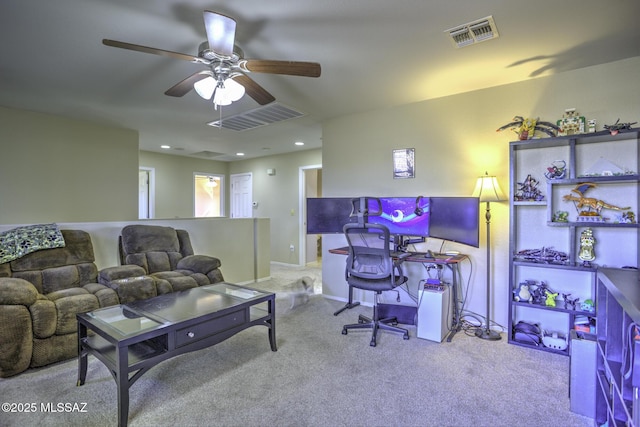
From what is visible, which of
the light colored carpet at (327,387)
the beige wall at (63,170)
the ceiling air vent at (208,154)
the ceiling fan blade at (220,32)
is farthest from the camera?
the ceiling air vent at (208,154)

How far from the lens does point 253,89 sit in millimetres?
2309

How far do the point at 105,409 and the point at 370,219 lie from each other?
2.62 meters

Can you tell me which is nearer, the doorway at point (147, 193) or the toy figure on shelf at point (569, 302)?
the toy figure on shelf at point (569, 302)

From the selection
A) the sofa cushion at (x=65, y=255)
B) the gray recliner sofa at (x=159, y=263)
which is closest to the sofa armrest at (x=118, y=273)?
the gray recliner sofa at (x=159, y=263)

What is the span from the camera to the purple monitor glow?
3.13 metres

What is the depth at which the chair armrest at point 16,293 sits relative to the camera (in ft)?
7.10

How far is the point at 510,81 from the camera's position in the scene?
9.57 ft

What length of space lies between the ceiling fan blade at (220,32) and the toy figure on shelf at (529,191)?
267cm

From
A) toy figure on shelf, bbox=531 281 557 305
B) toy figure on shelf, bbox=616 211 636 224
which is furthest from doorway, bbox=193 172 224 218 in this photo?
toy figure on shelf, bbox=616 211 636 224

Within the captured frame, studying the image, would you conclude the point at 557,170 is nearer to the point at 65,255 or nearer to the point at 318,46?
the point at 318,46

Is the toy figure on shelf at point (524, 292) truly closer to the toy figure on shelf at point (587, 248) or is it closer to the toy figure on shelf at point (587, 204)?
the toy figure on shelf at point (587, 248)

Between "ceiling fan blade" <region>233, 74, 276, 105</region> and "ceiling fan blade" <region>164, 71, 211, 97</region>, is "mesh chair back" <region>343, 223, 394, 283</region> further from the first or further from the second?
"ceiling fan blade" <region>164, 71, 211, 97</region>

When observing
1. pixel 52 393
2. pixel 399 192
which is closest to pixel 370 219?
pixel 399 192

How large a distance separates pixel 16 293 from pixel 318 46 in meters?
2.76
